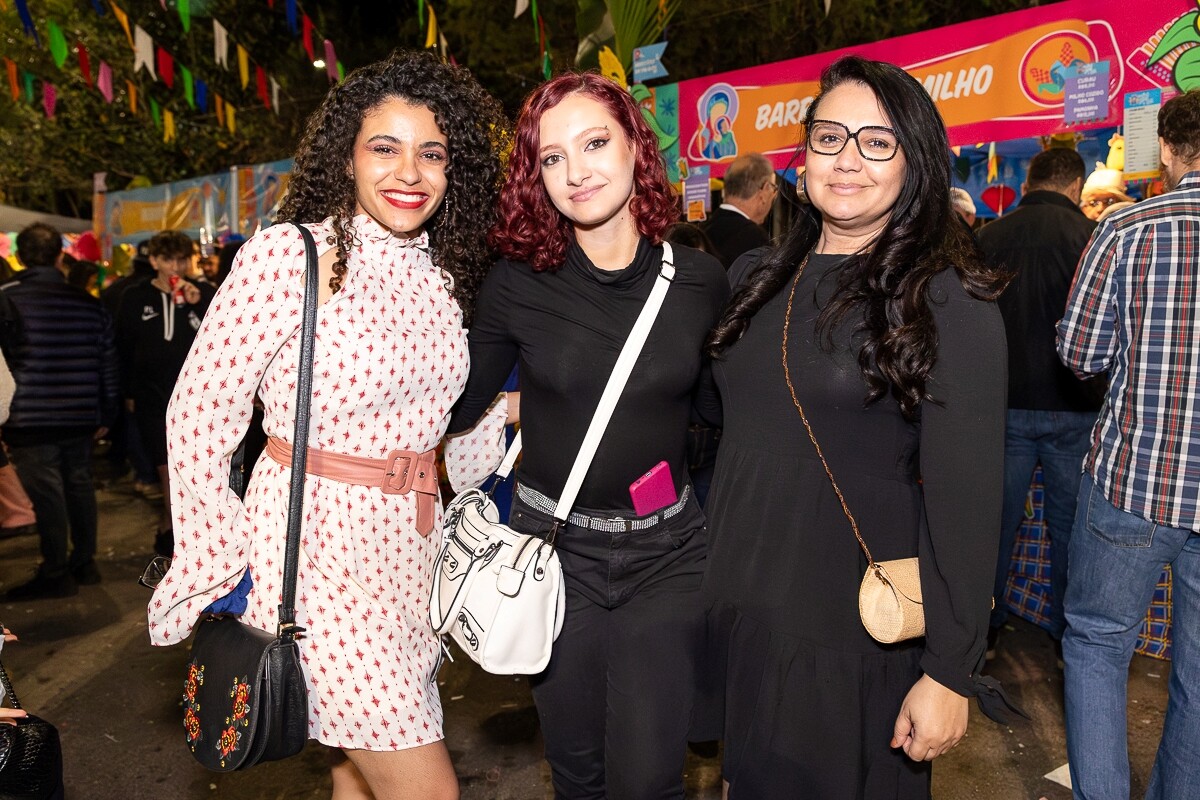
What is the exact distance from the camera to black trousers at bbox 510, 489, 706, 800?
2209 millimetres

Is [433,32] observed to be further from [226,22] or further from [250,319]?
[226,22]

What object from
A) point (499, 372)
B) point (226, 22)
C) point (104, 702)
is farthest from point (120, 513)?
point (226, 22)

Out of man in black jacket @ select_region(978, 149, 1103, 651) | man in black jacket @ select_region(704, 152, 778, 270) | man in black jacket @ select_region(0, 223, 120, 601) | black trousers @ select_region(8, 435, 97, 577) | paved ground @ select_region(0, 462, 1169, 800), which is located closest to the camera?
paved ground @ select_region(0, 462, 1169, 800)

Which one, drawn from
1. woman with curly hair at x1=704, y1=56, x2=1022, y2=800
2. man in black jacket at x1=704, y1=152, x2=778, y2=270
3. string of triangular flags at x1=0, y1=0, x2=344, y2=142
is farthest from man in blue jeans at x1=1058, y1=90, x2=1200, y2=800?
string of triangular flags at x1=0, y1=0, x2=344, y2=142

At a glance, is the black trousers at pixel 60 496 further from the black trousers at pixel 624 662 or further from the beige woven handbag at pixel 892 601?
the beige woven handbag at pixel 892 601

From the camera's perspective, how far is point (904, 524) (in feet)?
6.31

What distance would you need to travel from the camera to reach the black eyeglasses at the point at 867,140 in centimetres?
193

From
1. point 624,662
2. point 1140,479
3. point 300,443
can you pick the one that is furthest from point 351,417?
point 1140,479

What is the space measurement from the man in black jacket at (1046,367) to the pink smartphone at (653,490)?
2490mm

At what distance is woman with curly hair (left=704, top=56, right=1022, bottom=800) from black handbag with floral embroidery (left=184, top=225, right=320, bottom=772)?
98 cm

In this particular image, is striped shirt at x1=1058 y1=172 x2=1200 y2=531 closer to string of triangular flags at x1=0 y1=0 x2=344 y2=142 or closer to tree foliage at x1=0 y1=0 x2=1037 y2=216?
tree foliage at x1=0 y1=0 x2=1037 y2=216

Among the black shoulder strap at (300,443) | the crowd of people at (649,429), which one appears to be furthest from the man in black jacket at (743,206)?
the black shoulder strap at (300,443)

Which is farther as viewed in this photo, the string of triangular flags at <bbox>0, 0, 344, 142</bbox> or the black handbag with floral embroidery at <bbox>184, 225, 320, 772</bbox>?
the string of triangular flags at <bbox>0, 0, 344, 142</bbox>

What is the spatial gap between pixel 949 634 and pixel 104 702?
13.7ft
